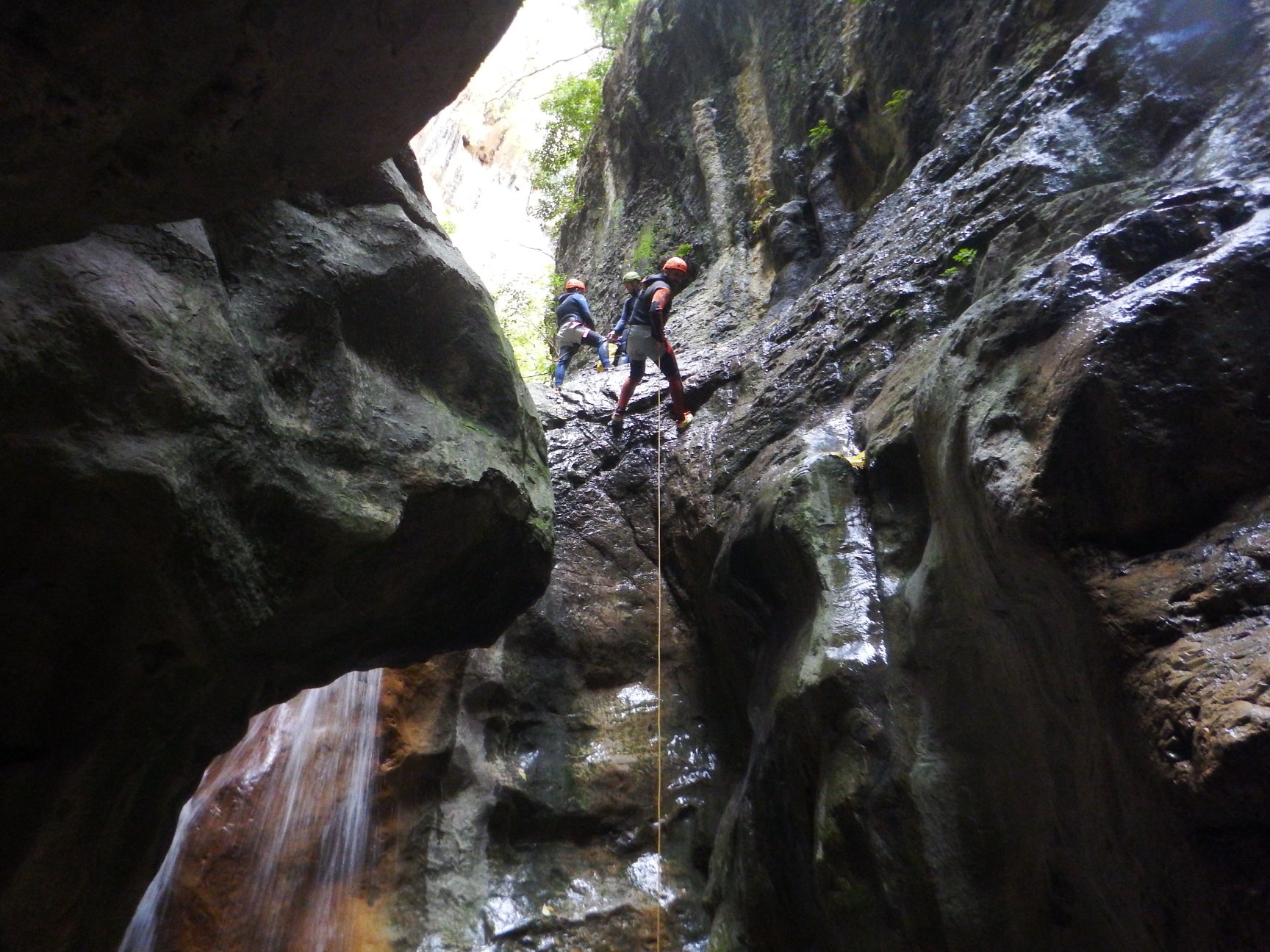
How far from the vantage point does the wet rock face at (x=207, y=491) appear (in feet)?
11.4

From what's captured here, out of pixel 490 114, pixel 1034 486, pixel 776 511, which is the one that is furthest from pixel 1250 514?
pixel 490 114

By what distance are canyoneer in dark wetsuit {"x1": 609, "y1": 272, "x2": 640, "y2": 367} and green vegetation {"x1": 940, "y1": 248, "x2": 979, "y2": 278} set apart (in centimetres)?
479

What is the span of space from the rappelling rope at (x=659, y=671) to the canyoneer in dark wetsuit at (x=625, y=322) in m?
1.87

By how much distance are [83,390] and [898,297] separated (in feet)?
19.1

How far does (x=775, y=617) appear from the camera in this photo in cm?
634

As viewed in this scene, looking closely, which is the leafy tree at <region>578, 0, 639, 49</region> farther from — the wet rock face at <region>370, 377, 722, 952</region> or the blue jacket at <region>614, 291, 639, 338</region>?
the wet rock face at <region>370, 377, 722, 952</region>

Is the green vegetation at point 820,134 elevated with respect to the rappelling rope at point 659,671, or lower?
elevated

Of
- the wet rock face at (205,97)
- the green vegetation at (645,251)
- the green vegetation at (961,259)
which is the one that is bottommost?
the wet rock face at (205,97)

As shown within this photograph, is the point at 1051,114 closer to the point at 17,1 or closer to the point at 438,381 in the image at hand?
the point at 438,381

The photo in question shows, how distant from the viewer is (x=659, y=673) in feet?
25.6

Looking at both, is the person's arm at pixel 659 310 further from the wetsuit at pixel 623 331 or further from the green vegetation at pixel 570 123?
the green vegetation at pixel 570 123

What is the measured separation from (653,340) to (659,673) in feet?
12.0

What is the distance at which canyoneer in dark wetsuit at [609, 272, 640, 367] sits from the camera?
36.9ft

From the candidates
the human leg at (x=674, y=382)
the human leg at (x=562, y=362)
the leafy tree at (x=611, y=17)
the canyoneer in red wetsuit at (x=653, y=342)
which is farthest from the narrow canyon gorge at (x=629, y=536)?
the leafy tree at (x=611, y=17)
